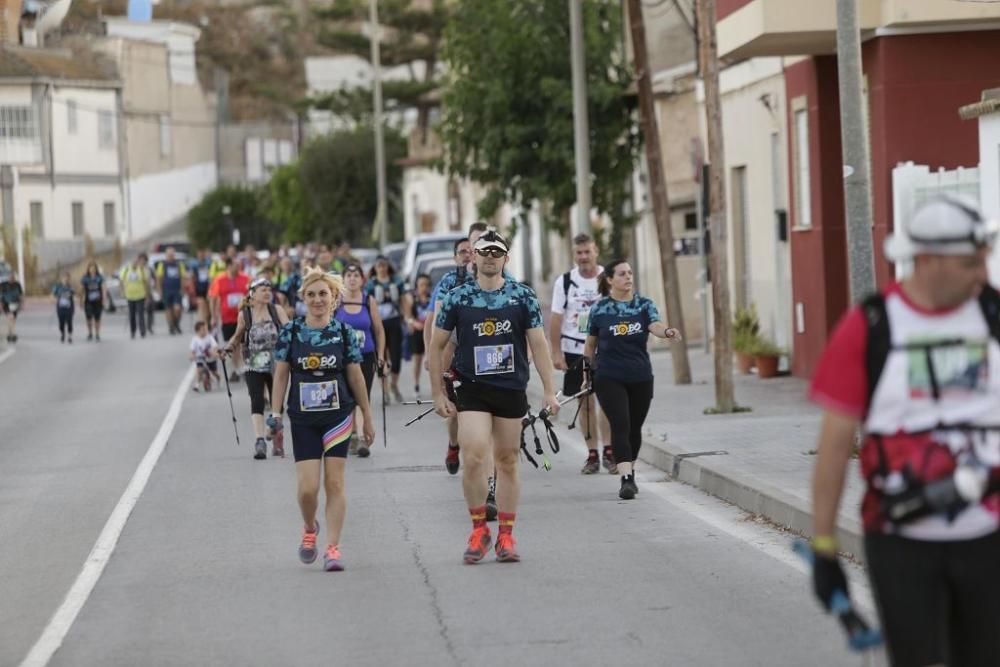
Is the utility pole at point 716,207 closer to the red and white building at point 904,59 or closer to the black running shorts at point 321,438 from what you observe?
the red and white building at point 904,59

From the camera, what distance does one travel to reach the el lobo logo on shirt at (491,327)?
11062mm

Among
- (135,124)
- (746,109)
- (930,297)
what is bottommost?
(930,297)

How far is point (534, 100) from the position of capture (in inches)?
1236

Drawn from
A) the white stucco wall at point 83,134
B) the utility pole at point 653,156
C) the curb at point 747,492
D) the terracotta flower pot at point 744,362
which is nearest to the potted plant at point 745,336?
the terracotta flower pot at point 744,362

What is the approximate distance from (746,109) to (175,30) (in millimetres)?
67357

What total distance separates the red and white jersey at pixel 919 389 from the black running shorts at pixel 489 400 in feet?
18.7

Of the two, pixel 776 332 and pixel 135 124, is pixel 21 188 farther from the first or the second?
pixel 776 332

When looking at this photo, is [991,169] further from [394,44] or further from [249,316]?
[394,44]

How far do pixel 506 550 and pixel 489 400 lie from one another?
85 centimetres

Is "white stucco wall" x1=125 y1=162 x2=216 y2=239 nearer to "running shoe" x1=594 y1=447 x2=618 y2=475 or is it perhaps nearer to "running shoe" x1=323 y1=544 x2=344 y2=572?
"running shoe" x1=594 y1=447 x2=618 y2=475

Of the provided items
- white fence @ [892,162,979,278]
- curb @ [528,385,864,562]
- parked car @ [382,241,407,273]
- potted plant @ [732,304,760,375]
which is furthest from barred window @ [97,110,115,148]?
curb @ [528,385,864,562]

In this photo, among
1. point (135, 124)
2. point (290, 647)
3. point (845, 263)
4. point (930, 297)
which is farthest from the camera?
point (135, 124)

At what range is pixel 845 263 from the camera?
22672 millimetres

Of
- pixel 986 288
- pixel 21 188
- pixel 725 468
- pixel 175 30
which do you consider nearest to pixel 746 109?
pixel 725 468
